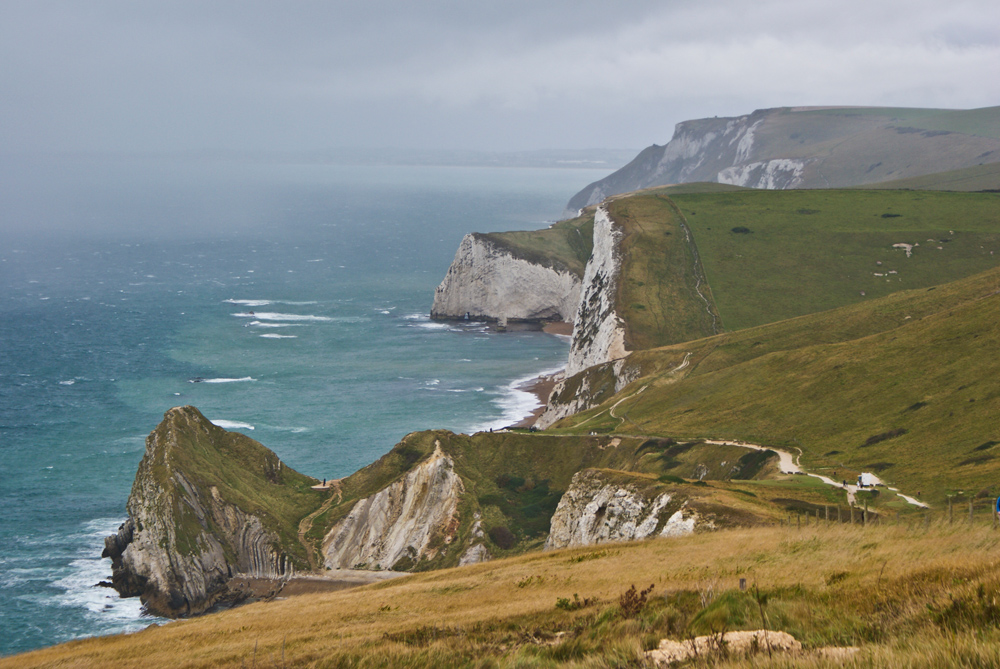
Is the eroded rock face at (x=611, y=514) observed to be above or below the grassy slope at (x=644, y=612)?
below

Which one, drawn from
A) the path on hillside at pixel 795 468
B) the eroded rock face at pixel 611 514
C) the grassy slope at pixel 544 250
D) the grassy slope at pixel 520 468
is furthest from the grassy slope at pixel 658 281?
the eroded rock face at pixel 611 514

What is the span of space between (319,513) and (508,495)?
17167 millimetres

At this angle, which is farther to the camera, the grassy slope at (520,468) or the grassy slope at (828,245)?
the grassy slope at (828,245)

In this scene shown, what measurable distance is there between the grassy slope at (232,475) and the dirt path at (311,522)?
60 centimetres

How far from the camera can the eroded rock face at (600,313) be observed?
12100 centimetres

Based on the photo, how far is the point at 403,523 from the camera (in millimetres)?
71562

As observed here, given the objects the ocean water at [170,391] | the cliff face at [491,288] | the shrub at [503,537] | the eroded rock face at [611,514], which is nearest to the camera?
the eroded rock face at [611,514]

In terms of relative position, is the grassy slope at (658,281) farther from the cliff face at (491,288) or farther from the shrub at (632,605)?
the shrub at (632,605)

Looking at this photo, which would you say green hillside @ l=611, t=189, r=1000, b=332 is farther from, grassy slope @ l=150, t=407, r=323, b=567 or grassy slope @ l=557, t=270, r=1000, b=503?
grassy slope @ l=150, t=407, r=323, b=567

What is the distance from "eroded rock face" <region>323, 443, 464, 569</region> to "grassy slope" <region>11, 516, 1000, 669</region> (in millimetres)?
34106

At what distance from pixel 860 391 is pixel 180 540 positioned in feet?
182

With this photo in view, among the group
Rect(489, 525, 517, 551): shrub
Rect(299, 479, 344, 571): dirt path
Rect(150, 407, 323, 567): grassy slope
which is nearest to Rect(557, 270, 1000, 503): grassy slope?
Rect(489, 525, 517, 551): shrub

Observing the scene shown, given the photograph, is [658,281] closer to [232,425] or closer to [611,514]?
[232,425]

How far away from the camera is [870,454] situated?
189ft
